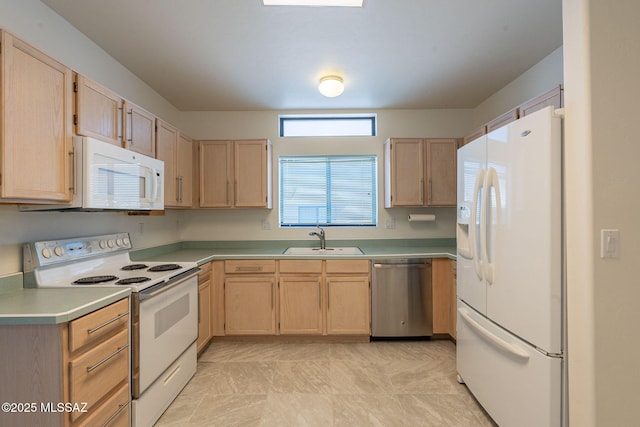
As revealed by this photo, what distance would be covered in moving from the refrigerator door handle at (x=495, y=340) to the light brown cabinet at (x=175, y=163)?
2.70 metres

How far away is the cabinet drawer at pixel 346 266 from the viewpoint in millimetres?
2820

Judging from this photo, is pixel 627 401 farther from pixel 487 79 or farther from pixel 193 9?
pixel 193 9

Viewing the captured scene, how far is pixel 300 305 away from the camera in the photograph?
2.83 m

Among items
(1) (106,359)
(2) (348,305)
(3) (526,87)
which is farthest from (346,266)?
(3) (526,87)

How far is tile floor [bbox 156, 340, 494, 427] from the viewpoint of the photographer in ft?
5.87

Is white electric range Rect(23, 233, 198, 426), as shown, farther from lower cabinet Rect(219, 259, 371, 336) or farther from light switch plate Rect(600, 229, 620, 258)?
light switch plate Rect(600, 229, 620, 258)

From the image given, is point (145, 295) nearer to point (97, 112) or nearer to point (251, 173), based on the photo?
point (97, 112)

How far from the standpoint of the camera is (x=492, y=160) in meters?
1.62

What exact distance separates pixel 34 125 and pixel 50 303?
87cm

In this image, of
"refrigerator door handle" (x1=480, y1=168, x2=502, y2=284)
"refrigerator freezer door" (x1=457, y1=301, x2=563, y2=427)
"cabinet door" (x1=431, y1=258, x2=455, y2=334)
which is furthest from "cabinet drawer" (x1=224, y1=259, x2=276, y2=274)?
"refrigerator door handle" (x1=480, y1=168, x2=502, y2=284)

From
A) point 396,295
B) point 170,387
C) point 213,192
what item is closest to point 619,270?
point 396,295

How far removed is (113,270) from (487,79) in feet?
12.3

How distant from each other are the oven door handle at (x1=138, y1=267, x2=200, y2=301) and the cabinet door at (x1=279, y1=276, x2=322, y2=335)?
3.09 ft

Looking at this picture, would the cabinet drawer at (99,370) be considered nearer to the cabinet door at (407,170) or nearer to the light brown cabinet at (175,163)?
the light brown cabinet at (175,163)
